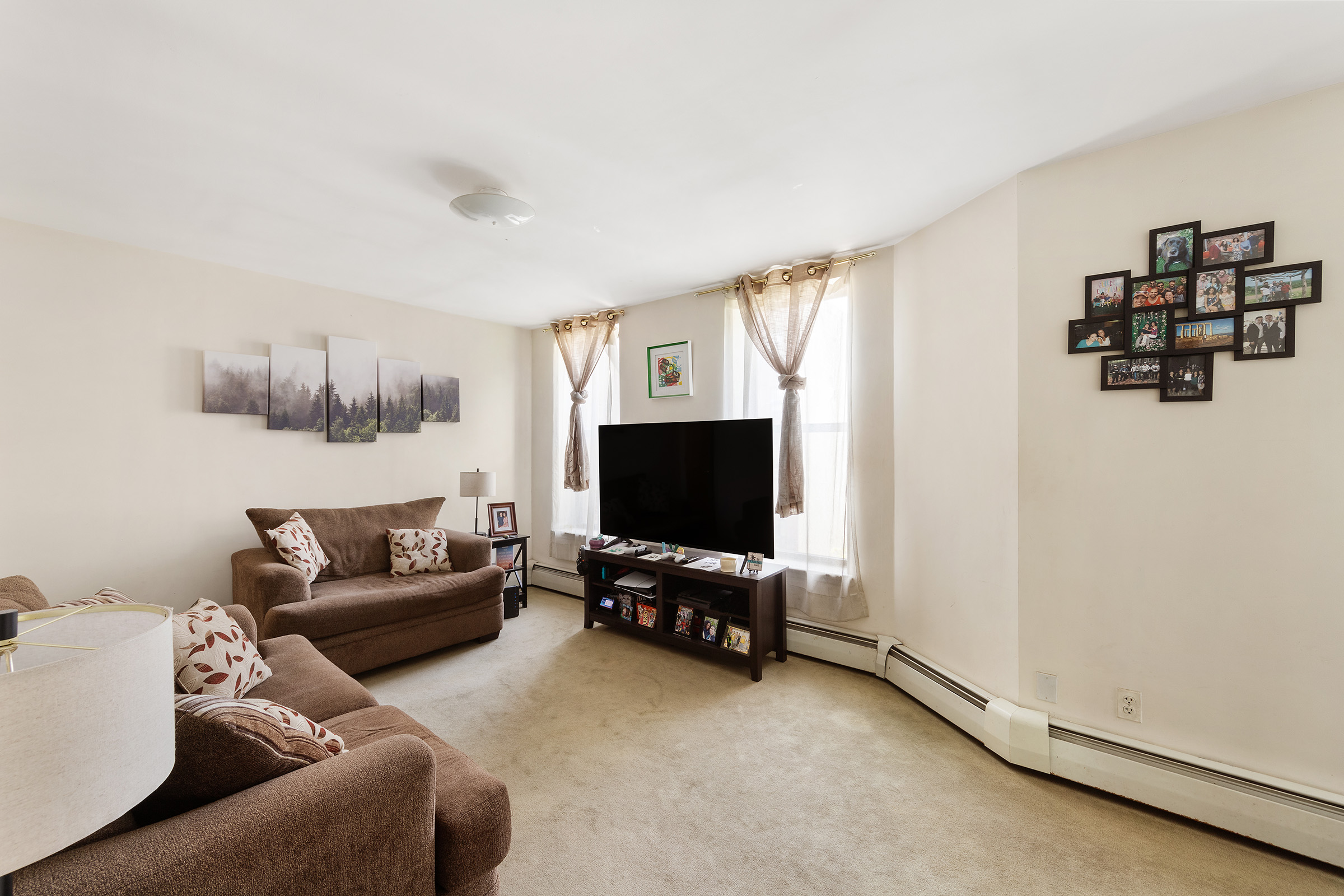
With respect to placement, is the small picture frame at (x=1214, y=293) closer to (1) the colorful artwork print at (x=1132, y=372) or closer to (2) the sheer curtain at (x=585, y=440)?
(1) the colorful artwork print at (x=1132, y=372)

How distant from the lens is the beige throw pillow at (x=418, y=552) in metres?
3.68

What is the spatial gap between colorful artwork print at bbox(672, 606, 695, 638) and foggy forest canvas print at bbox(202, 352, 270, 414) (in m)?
3.19

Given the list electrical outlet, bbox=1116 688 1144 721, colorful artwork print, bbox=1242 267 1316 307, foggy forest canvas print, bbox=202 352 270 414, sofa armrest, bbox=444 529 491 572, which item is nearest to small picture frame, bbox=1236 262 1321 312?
colorful artwork print, bbox=1242 267 1316 307

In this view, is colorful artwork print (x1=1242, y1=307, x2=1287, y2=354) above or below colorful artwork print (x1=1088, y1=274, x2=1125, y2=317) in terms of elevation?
below

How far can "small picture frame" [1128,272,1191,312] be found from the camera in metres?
1.96

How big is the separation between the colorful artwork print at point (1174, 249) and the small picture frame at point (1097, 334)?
8.5 inches

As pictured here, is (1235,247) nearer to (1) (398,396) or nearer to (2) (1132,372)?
(2) (1132,372)

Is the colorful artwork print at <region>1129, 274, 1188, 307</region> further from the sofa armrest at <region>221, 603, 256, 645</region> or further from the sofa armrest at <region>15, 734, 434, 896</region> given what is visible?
the sofa armrest at <region>221, 603, 256, 645</region>

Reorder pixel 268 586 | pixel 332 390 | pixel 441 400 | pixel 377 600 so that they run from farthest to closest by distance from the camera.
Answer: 1. pixel 441 400
2. pixel 332 390
3. pixel 377 600
4. pixel 268 586

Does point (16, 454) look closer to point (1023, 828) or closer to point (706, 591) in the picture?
point (706, 591)

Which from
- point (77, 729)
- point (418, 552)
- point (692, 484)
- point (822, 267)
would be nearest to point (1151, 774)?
point (692, 484)

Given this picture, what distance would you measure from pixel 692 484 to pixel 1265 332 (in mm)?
2698

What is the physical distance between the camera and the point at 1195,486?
1.94 metres

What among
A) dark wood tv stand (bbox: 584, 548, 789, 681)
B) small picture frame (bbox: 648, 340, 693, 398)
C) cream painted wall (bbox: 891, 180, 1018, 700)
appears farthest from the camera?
small picture frame (bbox: 648, 340, 693, 398)
